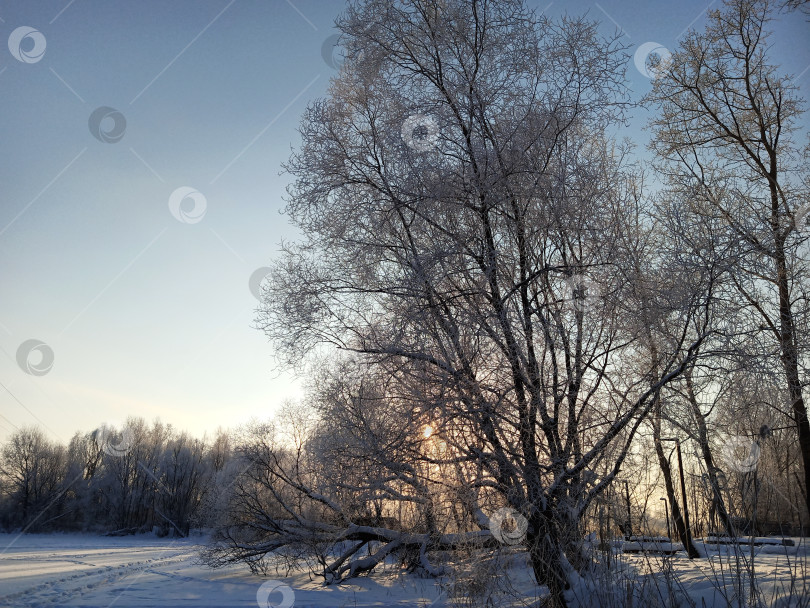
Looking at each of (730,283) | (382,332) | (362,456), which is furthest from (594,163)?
(362,456)

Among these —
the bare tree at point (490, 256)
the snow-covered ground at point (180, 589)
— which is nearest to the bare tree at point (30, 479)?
the snow-covered ground at point (180, 589)

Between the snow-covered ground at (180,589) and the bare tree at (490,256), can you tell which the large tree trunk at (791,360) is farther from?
the snow-covered ground at (180,589)

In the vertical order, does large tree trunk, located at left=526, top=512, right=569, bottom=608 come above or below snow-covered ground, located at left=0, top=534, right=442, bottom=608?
above

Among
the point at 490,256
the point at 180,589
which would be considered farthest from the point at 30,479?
the point at 490,256

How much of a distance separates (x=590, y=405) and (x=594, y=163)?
10.5 feet

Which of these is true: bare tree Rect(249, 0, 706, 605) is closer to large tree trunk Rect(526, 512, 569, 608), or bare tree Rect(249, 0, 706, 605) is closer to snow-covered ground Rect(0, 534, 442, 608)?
large tree trunk Rect(526, 512, 569, 608)

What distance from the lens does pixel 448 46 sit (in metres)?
6.88

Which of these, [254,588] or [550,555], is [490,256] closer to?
[550,555]

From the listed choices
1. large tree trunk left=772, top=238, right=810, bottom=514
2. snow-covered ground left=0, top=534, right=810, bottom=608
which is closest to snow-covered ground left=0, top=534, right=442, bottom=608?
snow-covered ground left=0, top=534, right=810, bottom=608

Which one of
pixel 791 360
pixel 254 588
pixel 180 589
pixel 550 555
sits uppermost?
pixel 791 360

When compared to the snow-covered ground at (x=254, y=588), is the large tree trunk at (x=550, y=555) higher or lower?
higher

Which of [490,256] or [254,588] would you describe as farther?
[254,588]

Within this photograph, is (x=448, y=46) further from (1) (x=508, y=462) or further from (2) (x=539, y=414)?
(1) (x=508, y=462)

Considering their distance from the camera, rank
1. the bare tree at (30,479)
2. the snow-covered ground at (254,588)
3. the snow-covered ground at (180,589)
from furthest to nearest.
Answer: the bare tree at (30,479), the snow-covered ground at (180,589), the snow-covered ground at (254,588)
